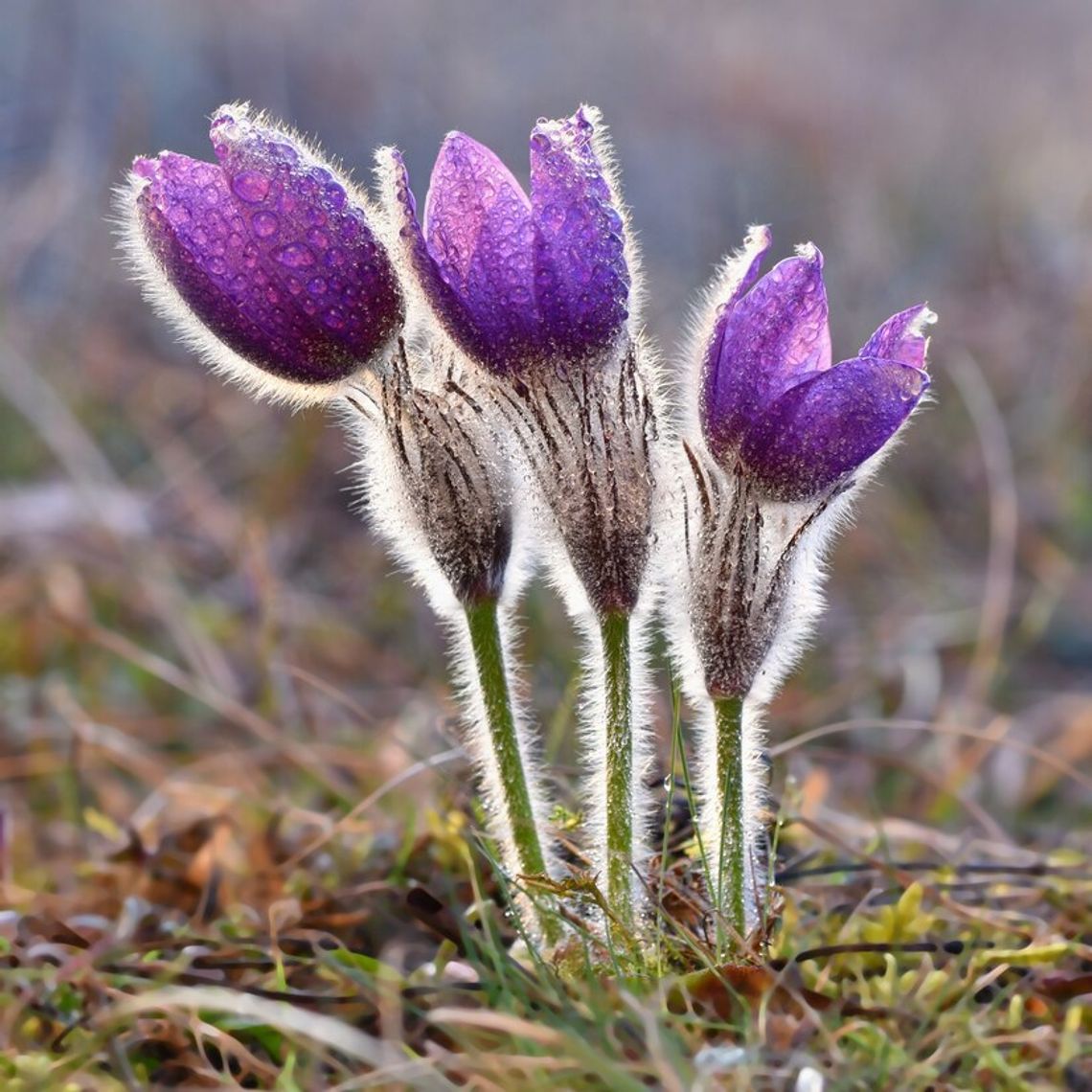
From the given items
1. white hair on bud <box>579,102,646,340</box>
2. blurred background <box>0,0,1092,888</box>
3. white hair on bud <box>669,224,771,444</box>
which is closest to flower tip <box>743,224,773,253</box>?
white hair on bud <box>669,224,771,444</box>

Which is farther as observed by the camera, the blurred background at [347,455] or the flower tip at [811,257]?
the blurred background at [347,455]

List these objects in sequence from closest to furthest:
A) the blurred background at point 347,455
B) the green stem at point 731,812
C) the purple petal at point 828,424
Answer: the purple petal at point 828,424 < the green stem at point 731,812 < the blurred background at point 347,455

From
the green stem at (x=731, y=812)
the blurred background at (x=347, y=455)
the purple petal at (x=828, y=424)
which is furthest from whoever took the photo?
the blurred background at (x=347, y=455)

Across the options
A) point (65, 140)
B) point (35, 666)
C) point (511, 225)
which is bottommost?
point (35, 666)

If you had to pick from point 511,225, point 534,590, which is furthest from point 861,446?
point 534,590

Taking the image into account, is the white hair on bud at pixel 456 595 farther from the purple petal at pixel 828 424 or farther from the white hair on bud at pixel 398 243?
the purple petal at pixel 828 424

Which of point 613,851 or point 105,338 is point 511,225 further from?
point 105,338

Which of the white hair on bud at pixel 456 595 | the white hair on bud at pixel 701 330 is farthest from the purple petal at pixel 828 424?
the white hair on bud at pixel 456 595

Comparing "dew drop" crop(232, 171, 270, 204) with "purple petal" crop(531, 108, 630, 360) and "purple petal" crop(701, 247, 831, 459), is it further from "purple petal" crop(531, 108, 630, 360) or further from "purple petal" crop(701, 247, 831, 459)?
"purple petal" crop(701, 247, 831, 459)
